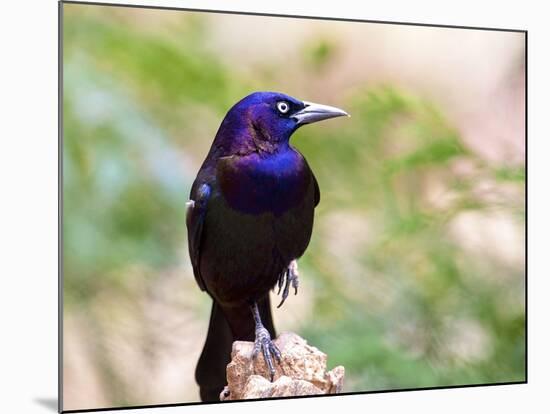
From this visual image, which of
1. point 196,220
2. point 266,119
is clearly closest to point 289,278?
point 196,220

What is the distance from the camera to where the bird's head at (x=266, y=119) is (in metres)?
3.83

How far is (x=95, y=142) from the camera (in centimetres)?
385

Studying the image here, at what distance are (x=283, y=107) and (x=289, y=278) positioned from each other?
0.69 m

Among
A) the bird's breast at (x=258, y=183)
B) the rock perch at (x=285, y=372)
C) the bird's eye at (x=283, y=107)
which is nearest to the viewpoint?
the rock perch at (x=285, y=372)

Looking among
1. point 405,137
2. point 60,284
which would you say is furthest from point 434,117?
point 60,284

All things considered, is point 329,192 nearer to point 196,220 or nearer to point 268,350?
point 196,220

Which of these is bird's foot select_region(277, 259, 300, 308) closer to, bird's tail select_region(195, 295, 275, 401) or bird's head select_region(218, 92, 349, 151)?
bird's tail select_region(195, 295, 275, 401)

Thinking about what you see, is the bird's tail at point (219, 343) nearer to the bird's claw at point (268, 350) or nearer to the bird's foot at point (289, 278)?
the bird's foot at point (289, 278)

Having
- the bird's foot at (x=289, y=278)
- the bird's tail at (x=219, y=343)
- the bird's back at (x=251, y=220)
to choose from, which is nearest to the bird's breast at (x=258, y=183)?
the bird's back at (x=251, y=220)

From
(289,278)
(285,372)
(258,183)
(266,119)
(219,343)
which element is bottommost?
(285,372)

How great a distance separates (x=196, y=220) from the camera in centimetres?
384

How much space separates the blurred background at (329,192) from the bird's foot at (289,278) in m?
0.10

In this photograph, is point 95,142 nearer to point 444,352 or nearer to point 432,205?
point 432,205

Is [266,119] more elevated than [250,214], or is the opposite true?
[266,119]
